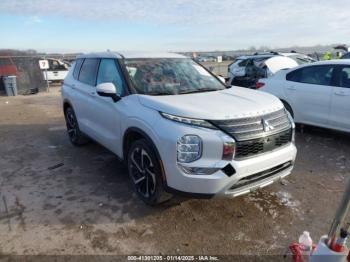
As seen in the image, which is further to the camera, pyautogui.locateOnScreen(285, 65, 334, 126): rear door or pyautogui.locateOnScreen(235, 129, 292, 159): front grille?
pyautogui.locateOnScreen(285, 65, 334, 126): rear door

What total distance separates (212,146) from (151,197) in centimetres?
107

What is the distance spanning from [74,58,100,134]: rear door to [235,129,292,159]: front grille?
2595 millimetres

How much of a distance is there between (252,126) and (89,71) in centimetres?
318

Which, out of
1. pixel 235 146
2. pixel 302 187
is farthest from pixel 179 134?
pixel 302 187

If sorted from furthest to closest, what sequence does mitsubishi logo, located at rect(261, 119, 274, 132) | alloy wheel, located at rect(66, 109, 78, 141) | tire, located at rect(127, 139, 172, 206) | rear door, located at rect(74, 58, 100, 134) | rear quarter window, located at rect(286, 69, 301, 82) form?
rear quarter window, located at rect(286, 69, 301, 82) < alloy wheel, located at rect(66, 109, 78, 141) < rear door, located at rect(74, 58, 100, 134) < tire, located at rect(127, 139, 172, 206) < mitsubishi logo, located at rect(261, 119, 274, 132)

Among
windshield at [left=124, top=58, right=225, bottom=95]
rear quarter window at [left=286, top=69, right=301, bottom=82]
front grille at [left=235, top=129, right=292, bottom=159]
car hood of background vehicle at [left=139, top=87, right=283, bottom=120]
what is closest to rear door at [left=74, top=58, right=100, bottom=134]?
windshield at [left=124, top=58, right=225, bottom=95]

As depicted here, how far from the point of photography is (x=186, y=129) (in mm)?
3078

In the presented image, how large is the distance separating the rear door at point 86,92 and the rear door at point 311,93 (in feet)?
13.3

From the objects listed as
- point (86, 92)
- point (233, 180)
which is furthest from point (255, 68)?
point (233, 180)

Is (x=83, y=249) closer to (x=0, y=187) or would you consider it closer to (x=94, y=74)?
(x=0, y=187)

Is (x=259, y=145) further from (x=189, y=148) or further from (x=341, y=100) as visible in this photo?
(x=341, y=100)

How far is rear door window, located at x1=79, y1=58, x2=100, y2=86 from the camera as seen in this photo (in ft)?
16.4

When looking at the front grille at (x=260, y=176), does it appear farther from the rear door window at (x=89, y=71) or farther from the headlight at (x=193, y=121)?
the rear door window at (x=89, y=71)

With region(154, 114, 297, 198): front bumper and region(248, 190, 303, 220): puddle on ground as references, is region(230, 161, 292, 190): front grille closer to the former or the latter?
region(154, 114, 297, 198): front bumper
